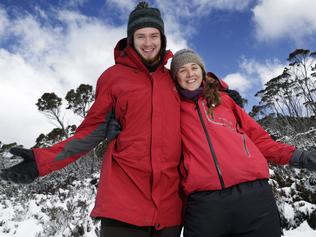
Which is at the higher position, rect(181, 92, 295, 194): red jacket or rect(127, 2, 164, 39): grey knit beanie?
rect(127, 2, 164, 39): grey knit beanie

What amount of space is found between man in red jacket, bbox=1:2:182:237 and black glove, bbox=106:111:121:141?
22 mm

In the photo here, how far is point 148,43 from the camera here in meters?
→ 2.19

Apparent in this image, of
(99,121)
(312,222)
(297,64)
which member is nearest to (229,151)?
(99,121)

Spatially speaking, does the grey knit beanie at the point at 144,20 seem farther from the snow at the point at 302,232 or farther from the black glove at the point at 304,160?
the snow at the point at 302,232

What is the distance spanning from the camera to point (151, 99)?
6.72 feet

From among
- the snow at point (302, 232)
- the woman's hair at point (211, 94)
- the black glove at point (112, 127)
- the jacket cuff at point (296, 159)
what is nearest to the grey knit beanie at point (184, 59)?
the woman's hair at point (211, 94)

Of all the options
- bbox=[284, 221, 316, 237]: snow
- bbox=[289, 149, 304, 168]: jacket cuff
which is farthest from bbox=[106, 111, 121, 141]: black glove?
bbox=[284, 221, 316, 237]: snow

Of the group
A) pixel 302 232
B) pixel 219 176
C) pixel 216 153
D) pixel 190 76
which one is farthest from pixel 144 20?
pixel 302 232

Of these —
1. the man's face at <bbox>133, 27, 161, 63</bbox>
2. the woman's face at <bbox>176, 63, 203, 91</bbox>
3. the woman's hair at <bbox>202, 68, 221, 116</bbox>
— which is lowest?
the woman's hair at <bbox>202, 68, 221, 116</bbox>

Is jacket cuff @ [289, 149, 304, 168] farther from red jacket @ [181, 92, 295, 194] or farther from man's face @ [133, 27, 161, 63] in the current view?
man's face @ [133, 27, 161, 63]

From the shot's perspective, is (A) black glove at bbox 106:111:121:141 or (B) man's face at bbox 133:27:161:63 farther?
(B) man's face at bbox 133:27:161:63

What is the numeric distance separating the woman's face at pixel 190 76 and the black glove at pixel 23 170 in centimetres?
98

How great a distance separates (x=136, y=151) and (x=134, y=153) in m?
0.02

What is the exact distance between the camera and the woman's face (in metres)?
2.20
